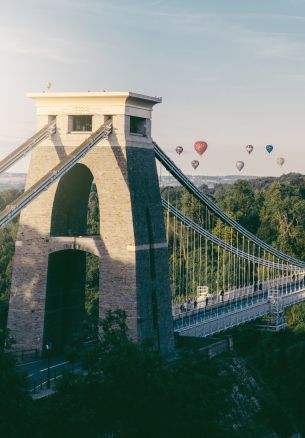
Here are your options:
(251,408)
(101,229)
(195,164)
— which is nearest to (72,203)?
(101,229)

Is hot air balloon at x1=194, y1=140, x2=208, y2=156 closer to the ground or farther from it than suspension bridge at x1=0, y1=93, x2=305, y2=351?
farther from it

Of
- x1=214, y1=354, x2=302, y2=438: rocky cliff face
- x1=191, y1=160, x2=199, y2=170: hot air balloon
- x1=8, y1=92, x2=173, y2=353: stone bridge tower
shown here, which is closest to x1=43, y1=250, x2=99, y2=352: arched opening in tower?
x1=8, y1=92, x2=173, y2=353: stone bridge tower

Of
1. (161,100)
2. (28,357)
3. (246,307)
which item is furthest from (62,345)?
(246,307)

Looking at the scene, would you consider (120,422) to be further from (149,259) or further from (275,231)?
(275,231)

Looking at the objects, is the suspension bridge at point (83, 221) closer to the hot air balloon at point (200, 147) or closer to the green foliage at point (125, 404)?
the green foliage at point (125, 404)

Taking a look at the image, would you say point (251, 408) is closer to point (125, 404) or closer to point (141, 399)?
point (141, 399)

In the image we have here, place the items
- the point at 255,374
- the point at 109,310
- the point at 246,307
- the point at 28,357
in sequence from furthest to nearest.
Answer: the point at 246,307 < the point at 255,374 < the point at 28,357 < the point at 109,310

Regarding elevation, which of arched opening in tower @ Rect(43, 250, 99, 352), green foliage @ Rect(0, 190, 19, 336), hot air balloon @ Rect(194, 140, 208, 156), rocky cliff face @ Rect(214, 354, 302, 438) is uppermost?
hot air balloon @ Rect(194, 140, 208, 156)

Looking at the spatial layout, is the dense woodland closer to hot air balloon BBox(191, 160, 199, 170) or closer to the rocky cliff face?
the rocky cliff face
